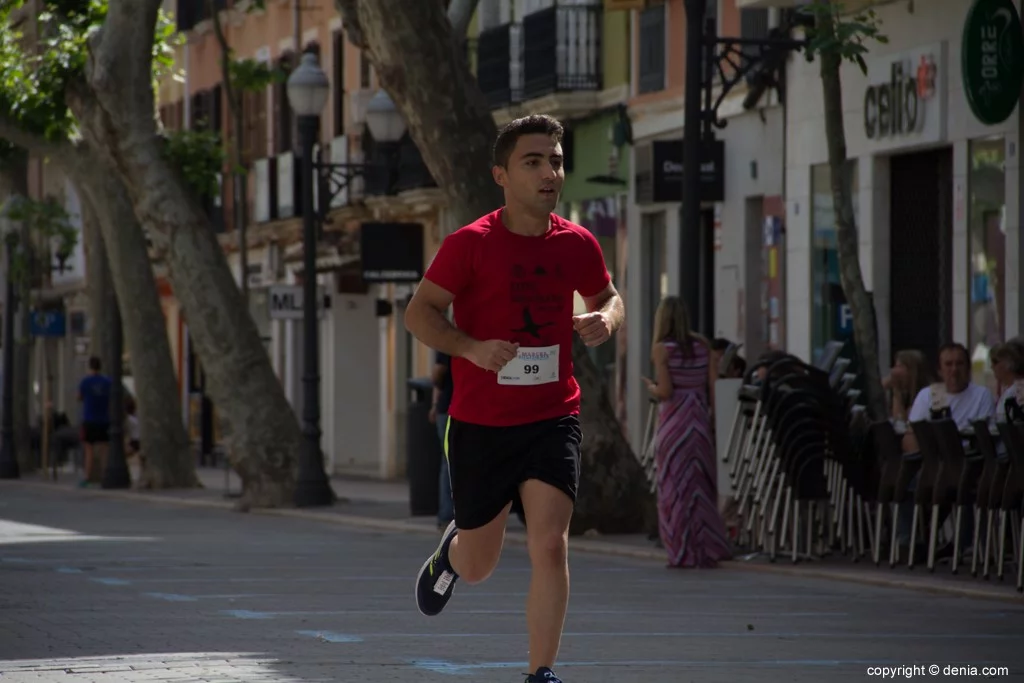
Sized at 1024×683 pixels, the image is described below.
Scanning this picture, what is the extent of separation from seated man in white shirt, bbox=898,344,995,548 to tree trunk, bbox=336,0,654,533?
463 cm

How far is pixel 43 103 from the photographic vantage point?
3362cm

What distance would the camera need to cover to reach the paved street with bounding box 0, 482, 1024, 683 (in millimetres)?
10633

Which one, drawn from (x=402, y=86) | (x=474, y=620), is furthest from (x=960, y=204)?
(x=474, y=620)

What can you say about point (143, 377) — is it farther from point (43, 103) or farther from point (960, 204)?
point (960, 204)

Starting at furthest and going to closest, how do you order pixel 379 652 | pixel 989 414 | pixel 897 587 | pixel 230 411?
pixel 230 411 → pixel 989 414 → pixel 897 587 → pixel 379 652

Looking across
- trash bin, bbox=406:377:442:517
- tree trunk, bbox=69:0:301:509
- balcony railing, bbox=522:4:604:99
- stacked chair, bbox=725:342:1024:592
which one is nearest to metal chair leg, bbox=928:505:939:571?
stacked chair, bbox=725:342:1024:592

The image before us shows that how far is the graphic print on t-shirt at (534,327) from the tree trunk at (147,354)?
26707mm

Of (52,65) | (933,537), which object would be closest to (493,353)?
(933,537)

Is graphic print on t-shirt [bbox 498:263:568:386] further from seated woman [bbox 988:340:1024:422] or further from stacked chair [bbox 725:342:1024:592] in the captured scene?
stacked chair [bbox 725:342:1024:592]

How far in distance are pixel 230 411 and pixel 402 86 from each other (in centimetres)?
810

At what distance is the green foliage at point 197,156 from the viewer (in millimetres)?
32219

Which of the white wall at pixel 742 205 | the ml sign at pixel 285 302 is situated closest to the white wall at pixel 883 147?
the white wall at pixel 742 205

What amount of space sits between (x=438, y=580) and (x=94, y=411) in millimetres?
29109

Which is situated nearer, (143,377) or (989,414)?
(989,414)
